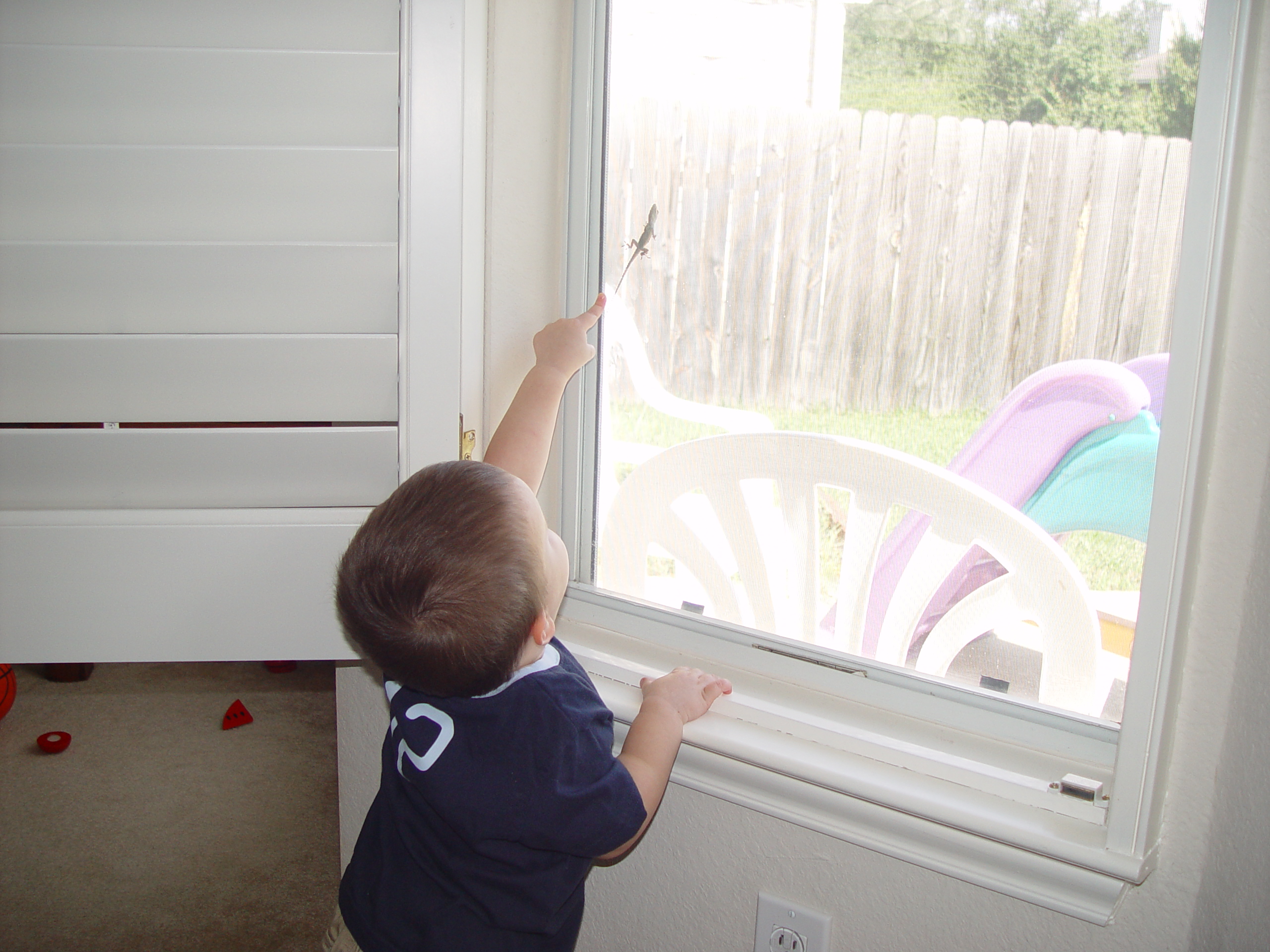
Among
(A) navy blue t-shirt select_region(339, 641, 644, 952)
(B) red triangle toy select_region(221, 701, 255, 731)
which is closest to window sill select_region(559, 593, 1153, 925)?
(A) navy blue t-shirt select_region(339, 641, 644, 952)

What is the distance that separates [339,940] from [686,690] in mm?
507

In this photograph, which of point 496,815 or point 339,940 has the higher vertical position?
point 496,815

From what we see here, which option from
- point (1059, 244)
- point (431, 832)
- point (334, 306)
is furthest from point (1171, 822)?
point (334, 306)

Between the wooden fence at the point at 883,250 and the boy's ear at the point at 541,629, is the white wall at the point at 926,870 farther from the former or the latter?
the boy's ear at the point at 541,629

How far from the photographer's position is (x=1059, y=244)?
715 mm

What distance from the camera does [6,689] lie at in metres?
2.10

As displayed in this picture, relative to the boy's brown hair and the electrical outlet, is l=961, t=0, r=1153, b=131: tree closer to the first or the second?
the boy's brown hair

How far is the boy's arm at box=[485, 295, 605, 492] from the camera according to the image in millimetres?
920

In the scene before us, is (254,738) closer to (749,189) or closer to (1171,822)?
(749,189)

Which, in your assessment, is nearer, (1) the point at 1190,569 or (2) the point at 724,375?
(1) the point at 1190,569

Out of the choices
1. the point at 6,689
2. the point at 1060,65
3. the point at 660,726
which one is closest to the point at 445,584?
the point at 660,726

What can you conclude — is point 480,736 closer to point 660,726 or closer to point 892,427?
point 660,726

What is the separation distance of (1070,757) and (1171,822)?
10cm

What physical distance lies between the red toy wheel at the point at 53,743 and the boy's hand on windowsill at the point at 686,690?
1717 mm
